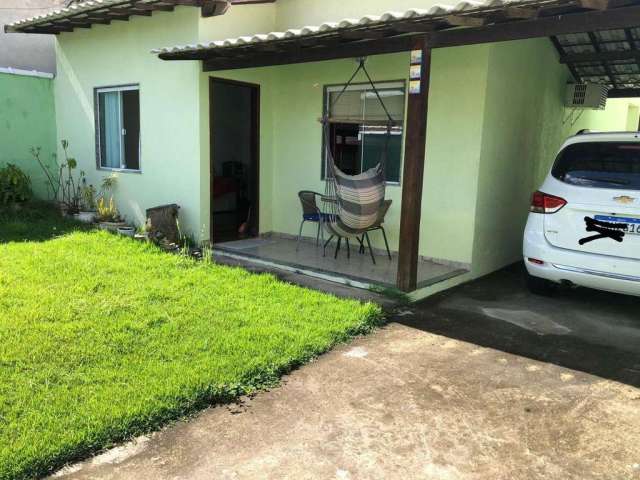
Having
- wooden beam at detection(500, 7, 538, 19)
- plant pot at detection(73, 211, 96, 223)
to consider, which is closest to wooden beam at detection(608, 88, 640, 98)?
wooden beam at detection(500, 7, 538, 19)

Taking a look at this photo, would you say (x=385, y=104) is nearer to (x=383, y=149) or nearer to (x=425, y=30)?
(x=383, y=149)

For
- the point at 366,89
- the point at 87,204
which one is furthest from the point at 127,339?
the point at 87,204

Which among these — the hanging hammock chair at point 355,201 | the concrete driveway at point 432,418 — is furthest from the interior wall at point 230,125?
the concrete driveway at point 432,418

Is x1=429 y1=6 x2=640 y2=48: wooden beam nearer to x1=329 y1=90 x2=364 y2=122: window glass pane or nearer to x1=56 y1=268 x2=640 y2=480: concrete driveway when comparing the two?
x1=329 y1=90 x2=364 y2=122: window glass pane

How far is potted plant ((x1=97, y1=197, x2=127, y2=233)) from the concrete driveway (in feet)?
16.0

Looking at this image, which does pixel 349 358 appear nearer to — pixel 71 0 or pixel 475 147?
pixel 475 147

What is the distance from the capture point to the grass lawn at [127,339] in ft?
10.2

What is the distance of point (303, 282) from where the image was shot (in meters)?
6.09

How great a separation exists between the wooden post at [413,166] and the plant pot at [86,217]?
515 centimetres

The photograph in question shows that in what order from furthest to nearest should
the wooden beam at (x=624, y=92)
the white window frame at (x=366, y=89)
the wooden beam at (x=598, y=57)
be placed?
the wooden beam at (x=624, y=92), the wooden beam at (x=598, y=57), the white window frame at (x=366, y=89)

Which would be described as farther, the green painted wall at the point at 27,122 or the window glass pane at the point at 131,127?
the green painted wall at the point at 27,122

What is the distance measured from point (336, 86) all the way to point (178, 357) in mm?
5011

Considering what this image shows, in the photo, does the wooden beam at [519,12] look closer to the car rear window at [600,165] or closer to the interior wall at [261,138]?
the car rear window at [600,165]

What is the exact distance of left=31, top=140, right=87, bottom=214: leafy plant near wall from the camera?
9273 mm
